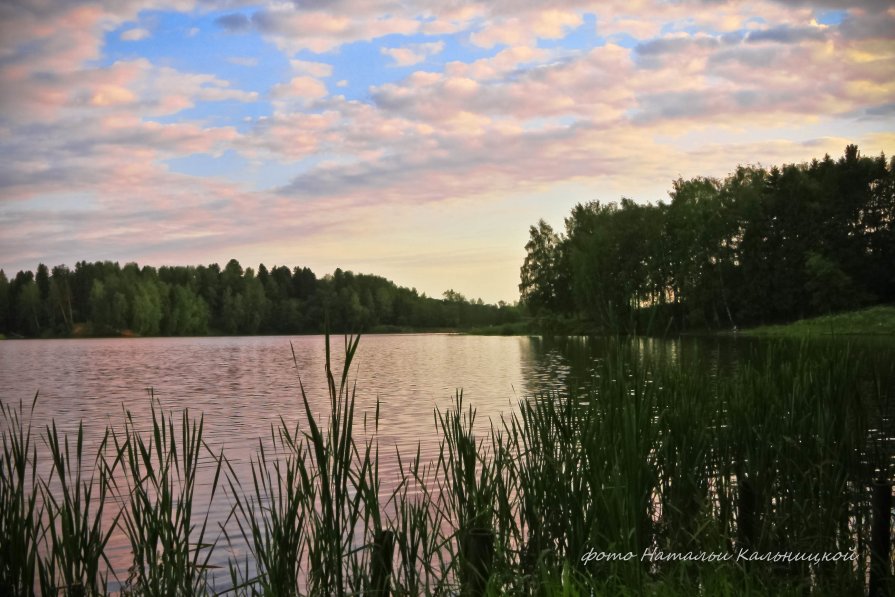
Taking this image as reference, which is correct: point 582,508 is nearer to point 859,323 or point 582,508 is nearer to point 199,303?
point 859,323

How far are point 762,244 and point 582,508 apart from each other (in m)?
64.2

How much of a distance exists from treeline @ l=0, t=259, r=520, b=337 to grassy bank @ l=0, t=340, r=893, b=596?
350 ft

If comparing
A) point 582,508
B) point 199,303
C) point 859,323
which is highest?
point 199,303

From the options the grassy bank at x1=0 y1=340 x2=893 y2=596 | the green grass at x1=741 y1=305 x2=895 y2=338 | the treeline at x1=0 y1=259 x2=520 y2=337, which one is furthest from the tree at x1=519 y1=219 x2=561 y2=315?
the grassy bank at x1=0 y1=340 x2=893 y2=596

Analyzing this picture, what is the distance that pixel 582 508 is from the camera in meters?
6.07

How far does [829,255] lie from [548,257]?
40322 mm

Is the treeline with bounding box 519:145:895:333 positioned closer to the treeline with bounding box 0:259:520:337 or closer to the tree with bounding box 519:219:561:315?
the tree with bounding box 519:219:561:315

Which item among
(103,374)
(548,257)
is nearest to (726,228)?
(548,257)

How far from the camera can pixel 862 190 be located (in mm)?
59656

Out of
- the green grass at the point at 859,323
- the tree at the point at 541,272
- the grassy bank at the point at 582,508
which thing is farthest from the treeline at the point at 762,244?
the grassy bank at the point at 582,508

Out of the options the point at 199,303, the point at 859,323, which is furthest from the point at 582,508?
the point at 199,303

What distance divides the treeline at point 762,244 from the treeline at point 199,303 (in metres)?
51.0

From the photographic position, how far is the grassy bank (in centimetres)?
493

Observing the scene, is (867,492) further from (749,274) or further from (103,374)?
(749,274)
